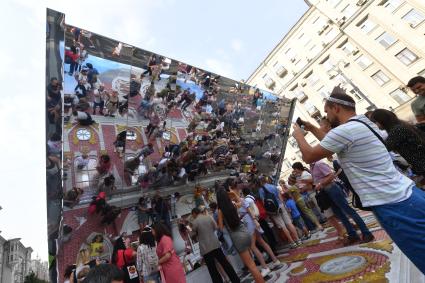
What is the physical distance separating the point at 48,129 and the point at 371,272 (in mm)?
6031

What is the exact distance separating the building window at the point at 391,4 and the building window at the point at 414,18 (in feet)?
4.65

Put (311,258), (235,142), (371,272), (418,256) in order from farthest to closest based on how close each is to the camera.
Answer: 1. (235,142)
2. (311,258)
3. (371,272)
4. (418,256)

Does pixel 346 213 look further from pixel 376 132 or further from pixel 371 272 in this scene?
pixel 376 132

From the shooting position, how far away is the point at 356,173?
1.97 metres

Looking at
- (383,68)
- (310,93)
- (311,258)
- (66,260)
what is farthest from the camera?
(310,93)

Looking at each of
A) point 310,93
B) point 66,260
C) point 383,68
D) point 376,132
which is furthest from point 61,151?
point 310,93

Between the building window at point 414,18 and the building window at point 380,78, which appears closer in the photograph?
the building window at point 414,18

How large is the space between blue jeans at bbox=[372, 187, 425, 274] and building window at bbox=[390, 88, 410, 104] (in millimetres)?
27187

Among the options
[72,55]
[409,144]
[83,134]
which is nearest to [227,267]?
[409,144]

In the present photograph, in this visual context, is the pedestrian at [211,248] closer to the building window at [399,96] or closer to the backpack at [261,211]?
the backpack at [261,211]

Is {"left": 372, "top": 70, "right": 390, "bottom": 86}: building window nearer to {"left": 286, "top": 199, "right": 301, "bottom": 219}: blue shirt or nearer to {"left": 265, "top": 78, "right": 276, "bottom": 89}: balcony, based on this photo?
{"left": 265, "top": 78, "right": 276, "bottom": 89}: balcony

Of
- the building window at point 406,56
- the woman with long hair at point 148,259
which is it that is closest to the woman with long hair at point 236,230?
the woman with long hair at point 148,259

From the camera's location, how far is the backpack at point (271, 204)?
21.7ft

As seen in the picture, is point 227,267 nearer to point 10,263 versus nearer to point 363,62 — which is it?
point 363,62
